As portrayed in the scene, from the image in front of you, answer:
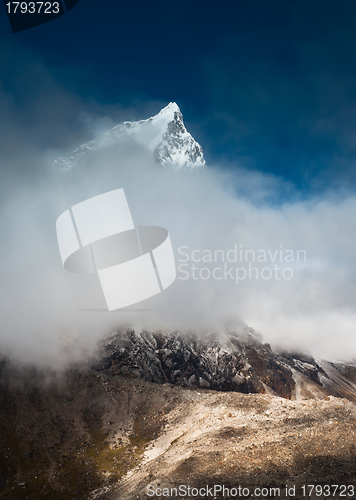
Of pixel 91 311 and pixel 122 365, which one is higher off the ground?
pixel 91 311

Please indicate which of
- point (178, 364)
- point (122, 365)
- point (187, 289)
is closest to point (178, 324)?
point (178, 364)

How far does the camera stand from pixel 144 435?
53.5 metres

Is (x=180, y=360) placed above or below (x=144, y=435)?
above

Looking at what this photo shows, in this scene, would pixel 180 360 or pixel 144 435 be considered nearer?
pixel 144 435

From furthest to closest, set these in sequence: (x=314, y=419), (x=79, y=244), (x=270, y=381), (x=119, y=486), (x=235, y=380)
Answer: (x=270, y=381), (x=235, y=380), (x=79, y=244), (x=314, y=419), (x=119, y=486)

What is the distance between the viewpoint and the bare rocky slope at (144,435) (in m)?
29.6

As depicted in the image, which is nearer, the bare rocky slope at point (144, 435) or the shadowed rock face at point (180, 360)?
the bare rocky slope at point (144, 435)

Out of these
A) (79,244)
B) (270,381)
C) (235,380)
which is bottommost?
(270,381)

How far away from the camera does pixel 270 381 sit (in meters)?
161

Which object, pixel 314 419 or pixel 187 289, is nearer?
pixel 314 419

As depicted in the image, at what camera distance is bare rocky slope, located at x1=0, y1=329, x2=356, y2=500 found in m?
29.6

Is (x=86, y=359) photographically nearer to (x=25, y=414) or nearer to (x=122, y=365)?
(x=122, y=365)

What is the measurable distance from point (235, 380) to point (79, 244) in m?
94.8

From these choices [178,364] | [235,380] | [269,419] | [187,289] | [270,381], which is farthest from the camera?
[187,289]
